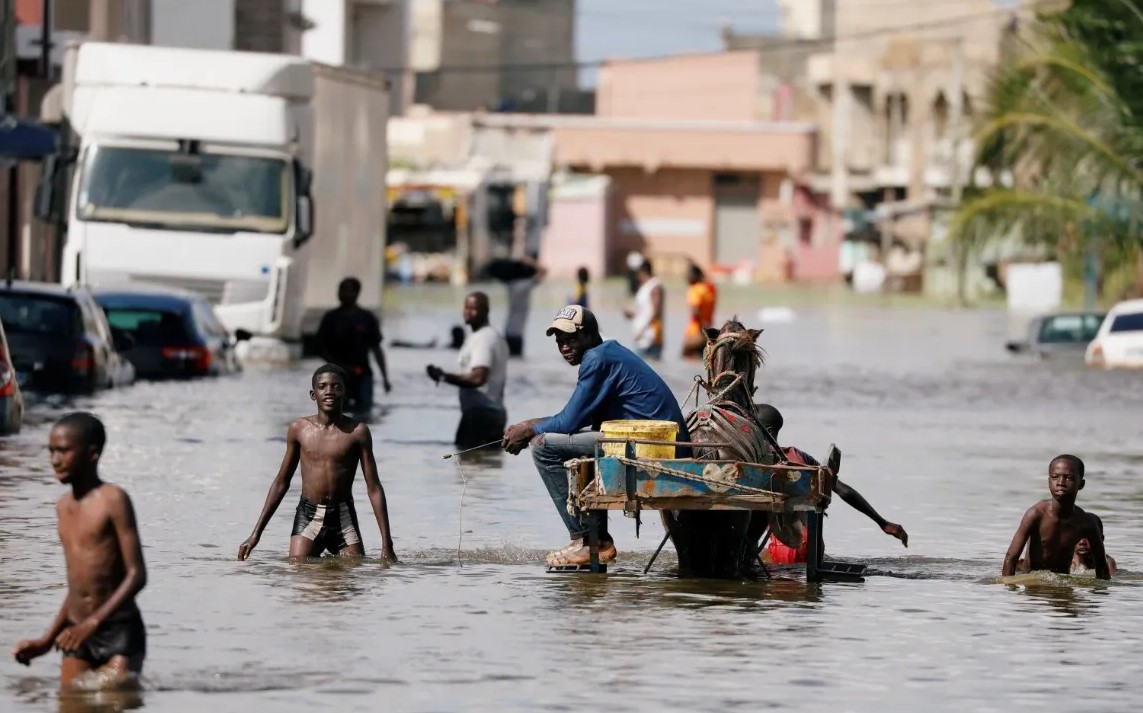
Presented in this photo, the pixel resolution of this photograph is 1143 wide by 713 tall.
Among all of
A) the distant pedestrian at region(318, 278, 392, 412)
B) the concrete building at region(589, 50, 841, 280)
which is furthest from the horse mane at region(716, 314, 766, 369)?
the concrete building at region(589, 50, 841, 280)

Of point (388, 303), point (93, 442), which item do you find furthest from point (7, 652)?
point (388, 303)

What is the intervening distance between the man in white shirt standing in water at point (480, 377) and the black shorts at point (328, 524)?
638 cm

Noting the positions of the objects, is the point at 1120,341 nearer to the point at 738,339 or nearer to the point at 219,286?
the point at 219,286

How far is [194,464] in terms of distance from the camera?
20.9 meters

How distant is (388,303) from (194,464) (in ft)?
144

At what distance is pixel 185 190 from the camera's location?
1294 inches

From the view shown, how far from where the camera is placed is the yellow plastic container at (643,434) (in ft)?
43.8

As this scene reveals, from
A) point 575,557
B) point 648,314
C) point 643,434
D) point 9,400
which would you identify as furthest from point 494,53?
point 643,434

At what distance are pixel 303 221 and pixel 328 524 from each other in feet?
62.6

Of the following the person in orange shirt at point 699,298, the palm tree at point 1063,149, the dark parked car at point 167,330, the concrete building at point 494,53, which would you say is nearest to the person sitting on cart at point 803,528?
the dark parked car at point 167,330

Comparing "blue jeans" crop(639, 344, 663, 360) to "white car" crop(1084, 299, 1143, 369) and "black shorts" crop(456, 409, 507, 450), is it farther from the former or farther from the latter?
"black shorts" crop(456, 409, 507, 450)

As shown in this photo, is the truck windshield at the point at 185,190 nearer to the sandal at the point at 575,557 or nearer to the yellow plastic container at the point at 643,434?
the sandal at the point at 575,557

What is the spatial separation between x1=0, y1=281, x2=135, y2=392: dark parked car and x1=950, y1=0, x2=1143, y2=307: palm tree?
2341cm

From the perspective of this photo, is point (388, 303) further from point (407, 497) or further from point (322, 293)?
point (407, 497)
